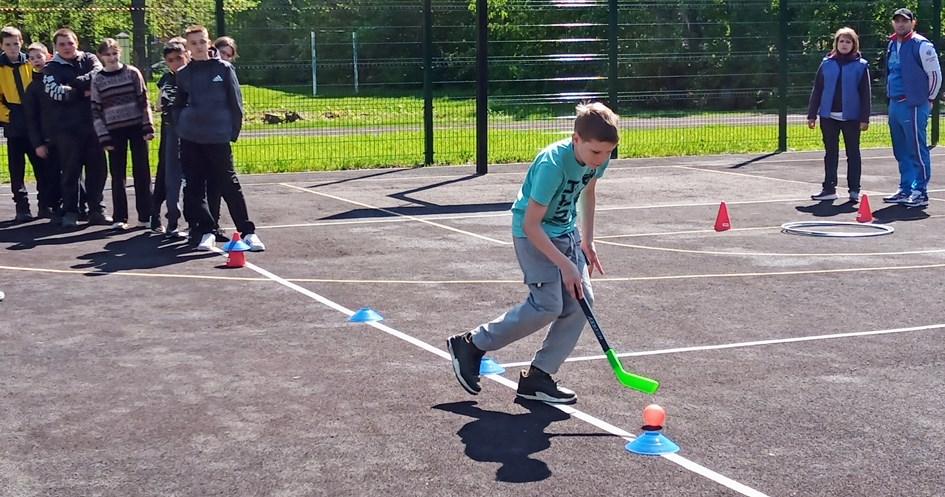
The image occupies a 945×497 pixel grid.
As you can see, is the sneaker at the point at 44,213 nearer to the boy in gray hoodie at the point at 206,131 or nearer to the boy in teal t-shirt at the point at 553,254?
the boy in gray hoodie at the point at 206,131

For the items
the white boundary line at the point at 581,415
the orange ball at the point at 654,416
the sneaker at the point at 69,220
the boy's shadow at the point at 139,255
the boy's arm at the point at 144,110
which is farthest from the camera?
the sneaker at the point at 69,220

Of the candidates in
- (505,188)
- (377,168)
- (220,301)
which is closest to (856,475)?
(220,301)

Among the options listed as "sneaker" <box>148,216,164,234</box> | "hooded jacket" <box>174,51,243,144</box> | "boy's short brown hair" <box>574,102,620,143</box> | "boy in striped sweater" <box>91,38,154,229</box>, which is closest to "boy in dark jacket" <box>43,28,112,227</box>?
"boy in striped sweater" <box>91,38,154,229</box>

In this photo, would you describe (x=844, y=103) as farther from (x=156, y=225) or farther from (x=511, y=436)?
(x=511, y=436)

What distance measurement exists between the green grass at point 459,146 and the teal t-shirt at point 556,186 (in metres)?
13.4

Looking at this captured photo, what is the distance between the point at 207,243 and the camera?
11.7 meters

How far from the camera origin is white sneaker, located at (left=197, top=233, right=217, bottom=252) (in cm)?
1165

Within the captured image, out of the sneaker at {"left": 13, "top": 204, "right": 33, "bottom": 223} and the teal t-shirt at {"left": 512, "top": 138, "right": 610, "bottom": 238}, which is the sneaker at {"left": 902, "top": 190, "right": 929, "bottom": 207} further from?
the sneaker at {"left": 13, "top": 204, "right": 33, "bottom": 223}

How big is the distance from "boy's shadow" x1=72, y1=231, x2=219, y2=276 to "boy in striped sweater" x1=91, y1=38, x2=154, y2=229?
0.84 m

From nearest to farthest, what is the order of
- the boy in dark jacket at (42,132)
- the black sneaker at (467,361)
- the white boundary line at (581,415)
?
the white boundary line at (581,415)
the black sneaker at (467,361)
the boy in dark jacket at (42,132)

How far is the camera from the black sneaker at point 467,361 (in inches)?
→ 264

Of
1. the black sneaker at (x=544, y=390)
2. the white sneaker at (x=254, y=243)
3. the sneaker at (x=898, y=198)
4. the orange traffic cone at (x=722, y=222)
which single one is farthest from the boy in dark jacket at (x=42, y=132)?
the sneaker at (x=898, y=198)

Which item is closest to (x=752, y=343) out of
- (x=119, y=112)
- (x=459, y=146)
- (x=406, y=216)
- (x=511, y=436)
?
(x=511, y=436)

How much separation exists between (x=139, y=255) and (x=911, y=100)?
28.4 ft
